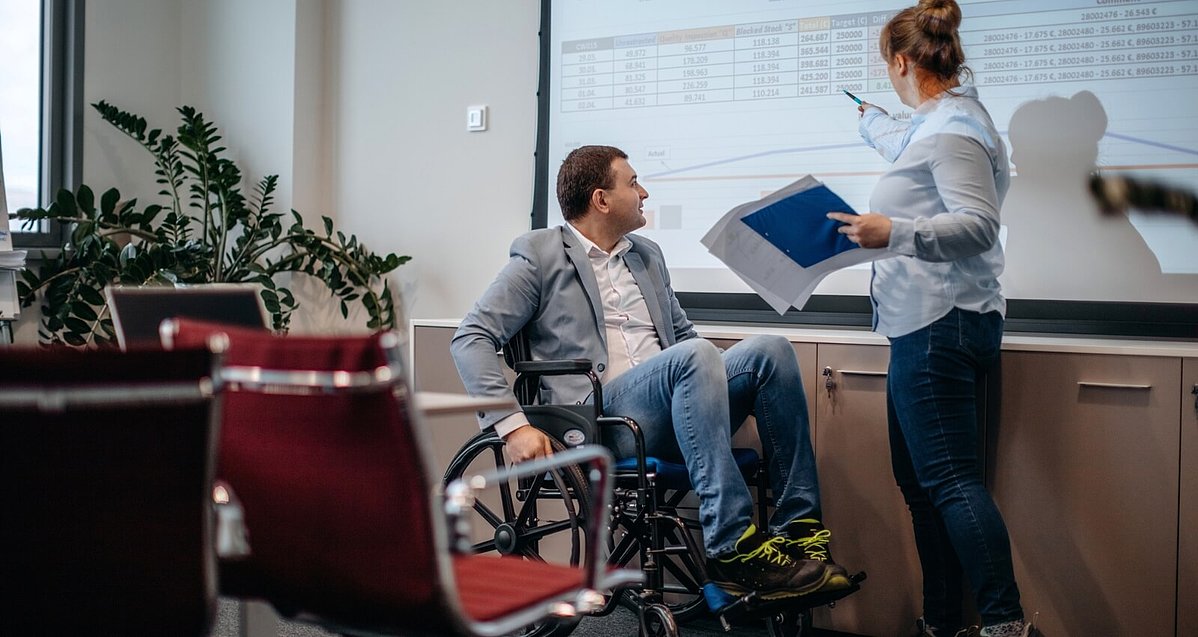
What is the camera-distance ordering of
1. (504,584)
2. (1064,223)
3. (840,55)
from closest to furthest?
(504,584)
(1064,223)
(840,55)

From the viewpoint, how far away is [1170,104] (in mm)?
2756

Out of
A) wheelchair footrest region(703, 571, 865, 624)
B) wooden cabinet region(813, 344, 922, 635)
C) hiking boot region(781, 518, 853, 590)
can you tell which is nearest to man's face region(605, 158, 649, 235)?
wooden cabinet region(813, 344, 922, 635)

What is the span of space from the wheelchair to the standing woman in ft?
0.98

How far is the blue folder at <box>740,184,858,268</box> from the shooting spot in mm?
2336

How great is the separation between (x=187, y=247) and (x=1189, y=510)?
3191 mm

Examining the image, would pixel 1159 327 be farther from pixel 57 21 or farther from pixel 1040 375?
pixel 57 21

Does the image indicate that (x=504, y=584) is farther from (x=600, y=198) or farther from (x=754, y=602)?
(x=600, y=198)

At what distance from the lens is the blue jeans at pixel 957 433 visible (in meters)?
2.29

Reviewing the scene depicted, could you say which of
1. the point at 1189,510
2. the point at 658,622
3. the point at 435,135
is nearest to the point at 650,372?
the point at 658,622

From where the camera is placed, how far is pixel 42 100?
3939 millimetres

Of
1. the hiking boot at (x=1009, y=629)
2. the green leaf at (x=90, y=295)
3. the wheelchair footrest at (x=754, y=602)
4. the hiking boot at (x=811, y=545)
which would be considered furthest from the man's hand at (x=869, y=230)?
the green leaf at (x=90, y=295)

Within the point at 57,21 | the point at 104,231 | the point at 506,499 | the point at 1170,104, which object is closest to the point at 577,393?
the point at 506,499

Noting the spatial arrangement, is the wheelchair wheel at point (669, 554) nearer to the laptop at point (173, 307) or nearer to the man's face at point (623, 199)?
the man's face at point (623, 199)

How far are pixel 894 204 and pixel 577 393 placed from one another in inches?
34.4
